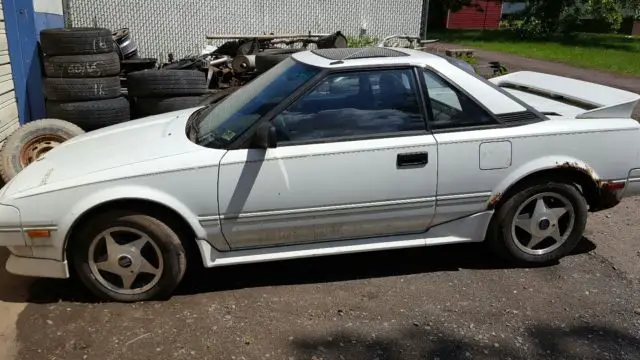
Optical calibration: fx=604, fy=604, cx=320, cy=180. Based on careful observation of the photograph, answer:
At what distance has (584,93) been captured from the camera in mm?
4801

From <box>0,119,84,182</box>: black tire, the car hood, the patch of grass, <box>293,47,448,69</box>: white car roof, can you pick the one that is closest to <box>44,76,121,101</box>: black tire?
<box>0,119,84,182</box>: black tire

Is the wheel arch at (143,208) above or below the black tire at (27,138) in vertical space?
above

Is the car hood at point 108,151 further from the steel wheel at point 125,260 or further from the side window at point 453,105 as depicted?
the side window at point 453,105

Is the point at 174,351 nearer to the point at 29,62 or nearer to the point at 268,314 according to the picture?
the point at 268,314

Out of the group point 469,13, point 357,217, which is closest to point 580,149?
point 357,217

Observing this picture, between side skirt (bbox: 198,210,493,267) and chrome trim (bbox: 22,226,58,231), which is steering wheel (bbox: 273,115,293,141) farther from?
chrome trim (bbox: 22,226,58,231)

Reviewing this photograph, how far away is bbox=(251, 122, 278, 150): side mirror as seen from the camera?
3.59 metres

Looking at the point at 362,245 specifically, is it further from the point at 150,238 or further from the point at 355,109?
the point at 150,238

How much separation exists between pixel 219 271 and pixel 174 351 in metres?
1.02

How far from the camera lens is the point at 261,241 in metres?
3.84

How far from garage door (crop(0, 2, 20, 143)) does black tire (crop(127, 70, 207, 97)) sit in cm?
127

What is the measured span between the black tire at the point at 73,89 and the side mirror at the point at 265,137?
374 cm

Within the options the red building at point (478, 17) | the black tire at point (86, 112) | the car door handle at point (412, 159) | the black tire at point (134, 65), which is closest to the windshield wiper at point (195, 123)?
the car door handle at point (412, 159)

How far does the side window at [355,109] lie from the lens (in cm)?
382
